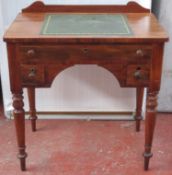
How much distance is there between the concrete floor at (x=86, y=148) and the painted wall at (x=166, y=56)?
3.7 inches

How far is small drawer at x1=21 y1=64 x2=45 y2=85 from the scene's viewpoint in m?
1.35

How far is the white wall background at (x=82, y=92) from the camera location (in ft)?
6.23

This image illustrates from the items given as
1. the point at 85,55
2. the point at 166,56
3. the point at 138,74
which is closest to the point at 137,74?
the point at 138,74

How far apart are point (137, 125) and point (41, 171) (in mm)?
622

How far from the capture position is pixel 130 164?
1644 mm

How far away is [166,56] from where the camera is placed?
192 cm

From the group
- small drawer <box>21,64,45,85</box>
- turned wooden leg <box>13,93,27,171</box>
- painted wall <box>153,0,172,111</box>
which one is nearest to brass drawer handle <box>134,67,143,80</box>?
small drawer <box>21,64,45,85</box>

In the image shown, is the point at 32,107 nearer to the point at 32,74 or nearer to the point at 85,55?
the point at 32,74

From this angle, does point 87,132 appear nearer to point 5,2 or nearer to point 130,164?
point 130,164

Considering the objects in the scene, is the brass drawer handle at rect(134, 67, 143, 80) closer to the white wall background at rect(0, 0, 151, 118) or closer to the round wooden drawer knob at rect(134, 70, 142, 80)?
the round wooden drawer knob at rect(134, 70, 142, 80)

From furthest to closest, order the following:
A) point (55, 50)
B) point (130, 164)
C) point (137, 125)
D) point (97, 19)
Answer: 1. point (137, 125)
2. point (130, 164)
3. point (97, 19)
4. point (55, 50)

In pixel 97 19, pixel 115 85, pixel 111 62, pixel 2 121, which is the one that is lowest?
pixel 2 121

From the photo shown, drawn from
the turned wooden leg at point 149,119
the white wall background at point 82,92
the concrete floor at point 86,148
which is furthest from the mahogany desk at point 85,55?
the white wall background at point 82,92

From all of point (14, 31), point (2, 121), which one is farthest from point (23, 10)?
point (2, 121)
